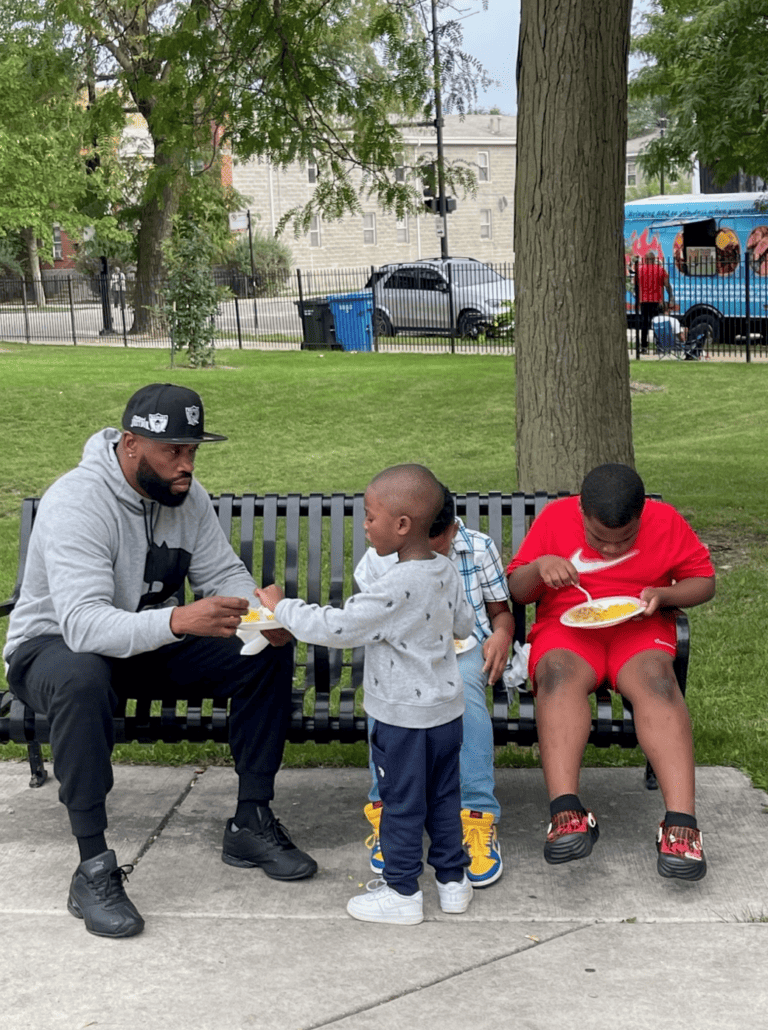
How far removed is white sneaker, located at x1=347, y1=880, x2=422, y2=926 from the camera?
3.55 meters

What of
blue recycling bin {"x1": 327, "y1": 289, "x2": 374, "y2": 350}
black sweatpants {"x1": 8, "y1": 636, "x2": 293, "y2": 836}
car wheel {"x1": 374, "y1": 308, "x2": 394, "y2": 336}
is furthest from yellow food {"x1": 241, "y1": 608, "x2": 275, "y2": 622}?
car wheel {"x1": 374, "y1": 308, "x2": 394, "y2": 336}

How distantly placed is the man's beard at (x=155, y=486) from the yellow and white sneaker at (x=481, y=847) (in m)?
1.24

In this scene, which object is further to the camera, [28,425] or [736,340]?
[736,340]

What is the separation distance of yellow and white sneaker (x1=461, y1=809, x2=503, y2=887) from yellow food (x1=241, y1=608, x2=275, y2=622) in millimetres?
808

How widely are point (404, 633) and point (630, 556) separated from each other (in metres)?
1.01

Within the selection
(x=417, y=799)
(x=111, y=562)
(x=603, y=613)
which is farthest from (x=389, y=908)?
(x=111, y=562)

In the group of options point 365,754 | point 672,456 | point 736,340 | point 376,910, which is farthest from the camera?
point 736,340

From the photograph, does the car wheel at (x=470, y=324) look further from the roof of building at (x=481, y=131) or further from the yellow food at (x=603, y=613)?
the roof of building at (x=481, y=131)

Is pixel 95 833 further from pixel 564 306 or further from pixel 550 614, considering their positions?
pixel 564 306

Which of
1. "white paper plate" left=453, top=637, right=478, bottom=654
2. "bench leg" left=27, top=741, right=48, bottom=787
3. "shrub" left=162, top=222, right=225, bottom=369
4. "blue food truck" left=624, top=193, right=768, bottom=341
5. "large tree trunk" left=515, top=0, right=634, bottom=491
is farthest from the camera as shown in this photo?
"blue food truck" left=624, top=193, right=768, bottom=341

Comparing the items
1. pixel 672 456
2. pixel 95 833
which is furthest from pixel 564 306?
pixel 672 456

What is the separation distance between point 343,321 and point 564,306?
56.4 ft

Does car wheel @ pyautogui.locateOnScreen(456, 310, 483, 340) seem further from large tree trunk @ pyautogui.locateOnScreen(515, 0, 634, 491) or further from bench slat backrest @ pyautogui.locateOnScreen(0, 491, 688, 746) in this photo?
bench slat backrest @ pyautogui.locateOnScreen(0, 491, 688, 746)

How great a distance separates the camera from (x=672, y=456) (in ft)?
41.0
